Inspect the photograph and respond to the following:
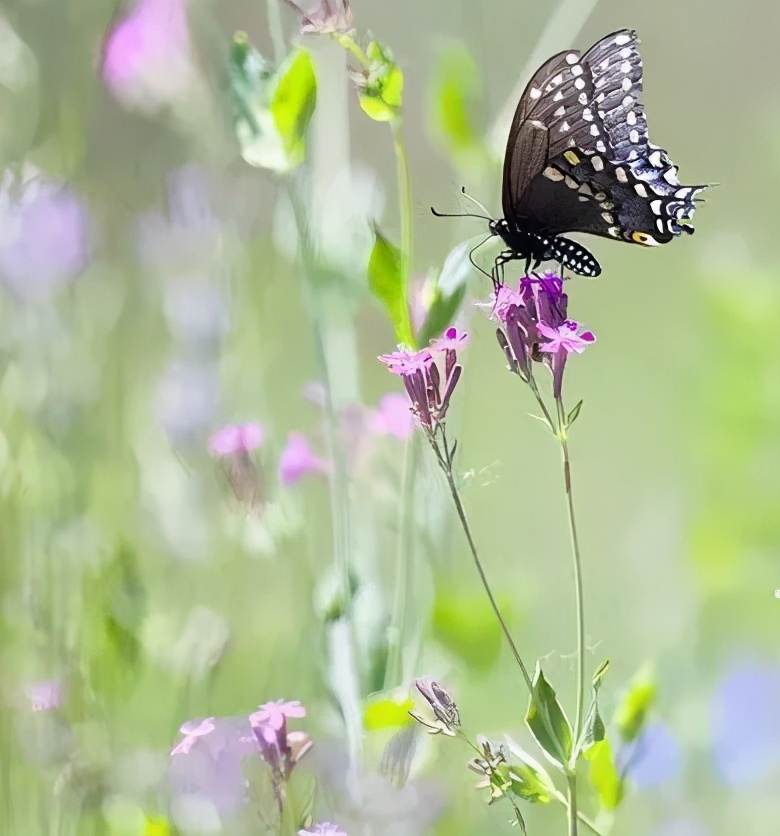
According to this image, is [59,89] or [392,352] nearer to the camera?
[392,352]

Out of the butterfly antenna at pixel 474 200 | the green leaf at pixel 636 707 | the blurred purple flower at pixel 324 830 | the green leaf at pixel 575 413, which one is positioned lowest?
the blurred purple flower at pixel 324 830

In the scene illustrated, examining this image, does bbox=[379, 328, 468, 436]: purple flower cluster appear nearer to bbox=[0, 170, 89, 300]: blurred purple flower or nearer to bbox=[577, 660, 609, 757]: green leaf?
bbox=[577, 660, 609, 757]: green leaf

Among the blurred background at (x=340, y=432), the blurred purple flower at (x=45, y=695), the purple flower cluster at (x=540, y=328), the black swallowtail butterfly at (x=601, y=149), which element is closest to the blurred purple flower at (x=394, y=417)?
the blurred background at (x=340, y=432)

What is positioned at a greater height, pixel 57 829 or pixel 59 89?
pixel 59 89

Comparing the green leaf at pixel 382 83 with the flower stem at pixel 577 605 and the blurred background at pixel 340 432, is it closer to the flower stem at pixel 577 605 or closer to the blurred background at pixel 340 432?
the blurred background at pixel 340 432

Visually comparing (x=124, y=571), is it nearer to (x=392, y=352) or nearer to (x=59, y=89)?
(x=392, y=352)

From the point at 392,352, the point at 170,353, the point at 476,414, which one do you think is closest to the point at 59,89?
the point at 170,353

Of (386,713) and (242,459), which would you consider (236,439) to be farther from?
(386,713)
